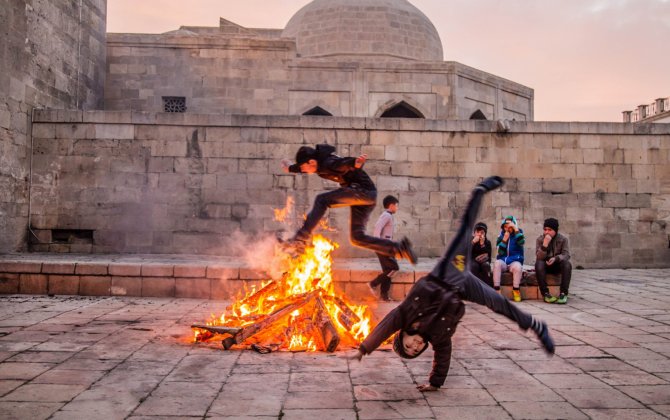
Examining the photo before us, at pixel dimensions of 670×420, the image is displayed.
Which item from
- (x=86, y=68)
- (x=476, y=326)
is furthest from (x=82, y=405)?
(x=86, y=68)

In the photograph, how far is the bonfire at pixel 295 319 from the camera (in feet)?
19.1

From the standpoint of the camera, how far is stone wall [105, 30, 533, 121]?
18.3 m

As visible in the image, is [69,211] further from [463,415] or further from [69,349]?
[463,415]

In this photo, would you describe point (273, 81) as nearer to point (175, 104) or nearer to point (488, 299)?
point (175, 104)

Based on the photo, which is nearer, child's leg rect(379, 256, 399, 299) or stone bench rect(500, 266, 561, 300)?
child's leg rect(379, 256, 399, 299)

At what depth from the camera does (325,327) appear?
5.84 metres

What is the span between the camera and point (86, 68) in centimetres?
1600

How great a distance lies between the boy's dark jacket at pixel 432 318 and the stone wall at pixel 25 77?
1116cm

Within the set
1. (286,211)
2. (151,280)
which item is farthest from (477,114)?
(151,280)

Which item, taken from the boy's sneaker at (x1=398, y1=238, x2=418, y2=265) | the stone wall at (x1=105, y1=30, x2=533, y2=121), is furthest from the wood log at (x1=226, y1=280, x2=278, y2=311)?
the stone wall at (x1=105, y1=30, x2=533, y2=121)

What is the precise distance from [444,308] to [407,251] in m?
1.59

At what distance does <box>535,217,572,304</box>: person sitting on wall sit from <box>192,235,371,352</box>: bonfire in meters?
3.83

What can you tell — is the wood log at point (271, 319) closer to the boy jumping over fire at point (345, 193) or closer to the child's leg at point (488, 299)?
the boy jumping over fire at point (345, 193)

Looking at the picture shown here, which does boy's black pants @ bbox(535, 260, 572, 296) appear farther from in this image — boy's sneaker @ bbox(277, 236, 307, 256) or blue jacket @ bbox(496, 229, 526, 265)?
boy's sneaker @ bbox(277, 236, 307, 256)
